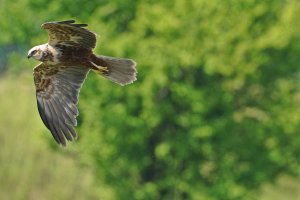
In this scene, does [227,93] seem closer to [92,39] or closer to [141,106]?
[141,106]

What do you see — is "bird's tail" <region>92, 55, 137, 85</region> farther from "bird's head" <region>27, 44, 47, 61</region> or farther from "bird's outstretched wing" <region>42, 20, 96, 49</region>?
"bird's head" <region>27, 44, 47, 61</region>

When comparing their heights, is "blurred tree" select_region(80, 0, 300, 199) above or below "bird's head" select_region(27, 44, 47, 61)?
above

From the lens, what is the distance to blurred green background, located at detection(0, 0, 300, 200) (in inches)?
1341

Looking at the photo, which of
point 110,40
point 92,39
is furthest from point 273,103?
point 92,39

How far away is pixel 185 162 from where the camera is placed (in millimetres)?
35312

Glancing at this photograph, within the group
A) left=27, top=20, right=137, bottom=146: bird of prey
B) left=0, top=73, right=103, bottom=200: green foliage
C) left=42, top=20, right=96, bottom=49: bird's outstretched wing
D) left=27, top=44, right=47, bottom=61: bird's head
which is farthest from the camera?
left=0, top=73, right=103, bottom=200: green foliage

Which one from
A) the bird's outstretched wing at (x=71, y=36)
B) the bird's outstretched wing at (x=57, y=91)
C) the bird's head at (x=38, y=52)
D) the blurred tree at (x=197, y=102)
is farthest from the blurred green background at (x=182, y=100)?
the bird's outstretched wing at (x=71, y=36)

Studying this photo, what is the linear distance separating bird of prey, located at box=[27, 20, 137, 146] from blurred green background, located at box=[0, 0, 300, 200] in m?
12.8

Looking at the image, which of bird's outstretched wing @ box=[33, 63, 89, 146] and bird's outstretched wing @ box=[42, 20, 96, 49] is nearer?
bird's outstretched wing @ box=[42, 20, 96, 49]

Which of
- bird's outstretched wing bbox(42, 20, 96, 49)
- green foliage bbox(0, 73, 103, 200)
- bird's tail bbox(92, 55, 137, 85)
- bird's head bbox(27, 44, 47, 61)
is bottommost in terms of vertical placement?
bird's head bbox(27, 44, 47, 61)

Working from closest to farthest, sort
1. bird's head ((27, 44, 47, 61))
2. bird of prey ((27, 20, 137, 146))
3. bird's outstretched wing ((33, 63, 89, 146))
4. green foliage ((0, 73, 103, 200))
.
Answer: bird of prey ((27, 20, 137, 146)) < bird's head ((27, 44, 47, 61)) < bird's outstretched wing ((33, 63, 89, 146)) < green foliage ((0, 73, 103, 200))

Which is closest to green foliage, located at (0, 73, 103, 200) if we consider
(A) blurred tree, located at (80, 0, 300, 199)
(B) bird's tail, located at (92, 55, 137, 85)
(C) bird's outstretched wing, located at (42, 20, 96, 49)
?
(A) blurred tree, located at (80, 0, 300, 199)

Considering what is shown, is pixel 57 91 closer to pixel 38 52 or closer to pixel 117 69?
pixel 117 69

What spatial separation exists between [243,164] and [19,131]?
6.87m
